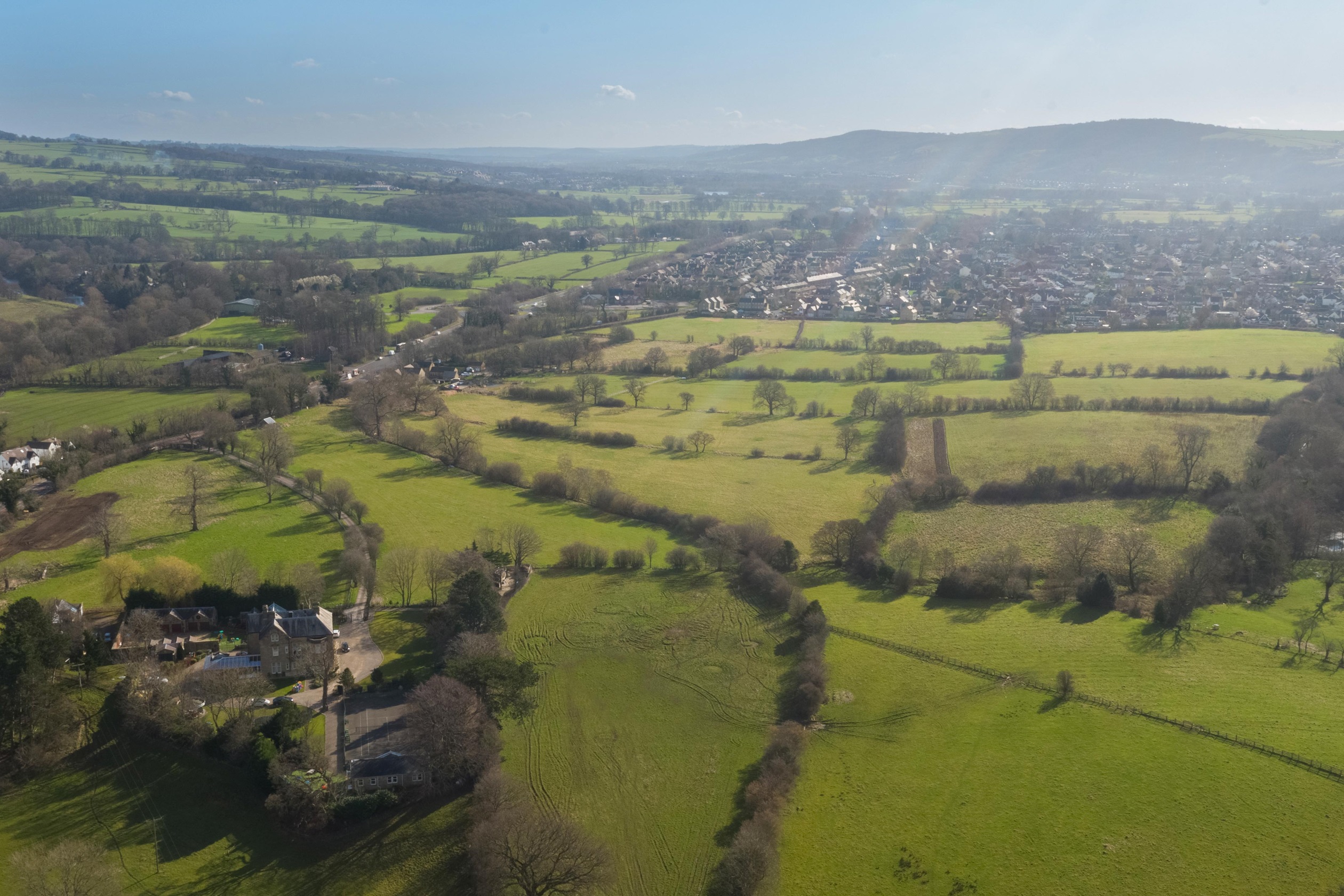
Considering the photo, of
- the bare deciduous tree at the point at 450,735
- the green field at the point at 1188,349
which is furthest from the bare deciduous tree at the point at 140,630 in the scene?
the green field at the point at 1188,349

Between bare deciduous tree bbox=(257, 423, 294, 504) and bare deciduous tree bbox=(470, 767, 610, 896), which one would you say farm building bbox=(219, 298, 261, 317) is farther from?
bare deciduous tree bbox=(470, 767, 610, 896)

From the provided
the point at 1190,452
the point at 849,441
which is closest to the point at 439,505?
the point at 849,441

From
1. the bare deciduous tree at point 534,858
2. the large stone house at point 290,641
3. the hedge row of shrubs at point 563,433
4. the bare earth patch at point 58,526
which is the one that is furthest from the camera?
the hedge row of shrubs at point 563,433

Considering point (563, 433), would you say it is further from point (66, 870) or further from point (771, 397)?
point (66, 870)

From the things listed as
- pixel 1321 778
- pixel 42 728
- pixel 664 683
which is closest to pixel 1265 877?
pixel 1321 778

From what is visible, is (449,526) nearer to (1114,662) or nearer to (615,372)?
(1114,662)

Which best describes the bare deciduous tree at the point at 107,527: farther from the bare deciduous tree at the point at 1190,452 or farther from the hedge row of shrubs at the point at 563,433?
the bare deciduous tree at the point at 1190,452
